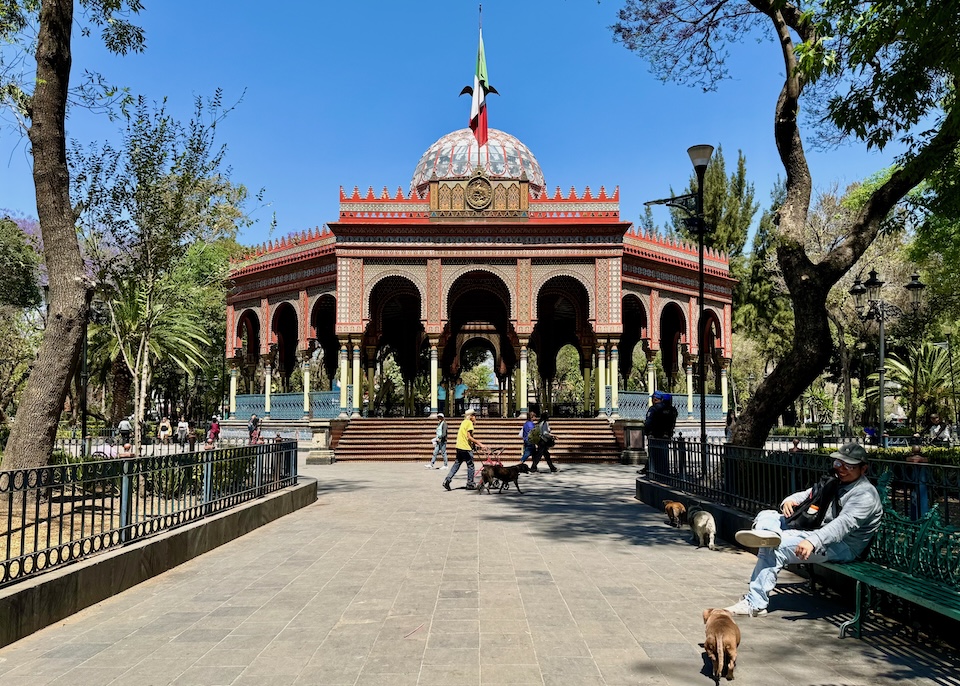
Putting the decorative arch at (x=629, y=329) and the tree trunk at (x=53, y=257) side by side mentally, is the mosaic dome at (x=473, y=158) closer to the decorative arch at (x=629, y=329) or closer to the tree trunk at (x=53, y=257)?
the decorative arch at (x=629, y=329)

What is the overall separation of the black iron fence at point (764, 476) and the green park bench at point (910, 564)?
0.14 metres

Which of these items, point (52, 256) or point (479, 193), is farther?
point (479, 193)

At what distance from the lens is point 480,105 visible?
1123 inches

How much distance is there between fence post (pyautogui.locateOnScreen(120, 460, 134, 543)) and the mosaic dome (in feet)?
77.4

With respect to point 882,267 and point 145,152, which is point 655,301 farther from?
point 145,152

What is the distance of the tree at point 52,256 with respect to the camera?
8.49 m

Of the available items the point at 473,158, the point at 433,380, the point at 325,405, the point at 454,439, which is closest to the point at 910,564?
the point at 454,439

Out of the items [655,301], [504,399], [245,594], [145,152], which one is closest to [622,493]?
[245,594]

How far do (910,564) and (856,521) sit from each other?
0.38 m

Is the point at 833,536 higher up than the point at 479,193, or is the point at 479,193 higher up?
the point at 479,193

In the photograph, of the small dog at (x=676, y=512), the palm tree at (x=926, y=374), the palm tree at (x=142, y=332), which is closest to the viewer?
the small dog at (x=676, y=512)

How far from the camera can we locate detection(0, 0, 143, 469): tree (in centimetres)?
849

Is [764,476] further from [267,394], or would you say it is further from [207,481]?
[267,394]

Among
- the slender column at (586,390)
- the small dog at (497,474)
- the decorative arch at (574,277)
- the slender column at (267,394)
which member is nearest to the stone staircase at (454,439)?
the decorative arch at (574,277)
